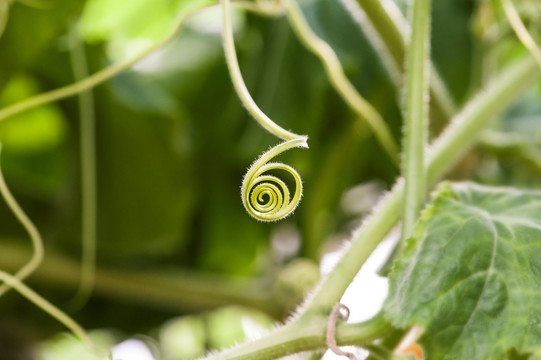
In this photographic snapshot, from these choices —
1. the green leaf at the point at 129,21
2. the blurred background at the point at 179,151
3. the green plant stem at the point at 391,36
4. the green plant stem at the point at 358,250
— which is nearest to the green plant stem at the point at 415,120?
the green plant stem at the point at 358,250

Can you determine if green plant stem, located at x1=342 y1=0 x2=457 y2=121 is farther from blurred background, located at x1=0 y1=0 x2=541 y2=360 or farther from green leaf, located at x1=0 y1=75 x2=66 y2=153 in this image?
green leaf, located at x1=0 y1=75 x2=66 y2=153

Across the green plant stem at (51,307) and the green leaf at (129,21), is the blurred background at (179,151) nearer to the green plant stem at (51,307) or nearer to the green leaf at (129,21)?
the green leaf at (129,21)

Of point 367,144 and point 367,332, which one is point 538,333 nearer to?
point 367,332

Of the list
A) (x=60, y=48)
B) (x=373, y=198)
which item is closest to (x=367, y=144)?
(x=373, y=198)

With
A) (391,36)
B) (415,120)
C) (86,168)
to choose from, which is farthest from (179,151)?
(415,120)

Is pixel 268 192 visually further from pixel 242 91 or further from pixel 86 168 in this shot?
pixel 86 168

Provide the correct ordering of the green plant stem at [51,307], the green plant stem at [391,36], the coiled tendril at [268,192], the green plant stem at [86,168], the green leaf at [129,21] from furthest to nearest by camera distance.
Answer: the green leaf at [129,21], the green plant stem at [86,168], the green plant stem at [391,36], the green plant stem at [51,307], the coiled tendril at [268,192]
